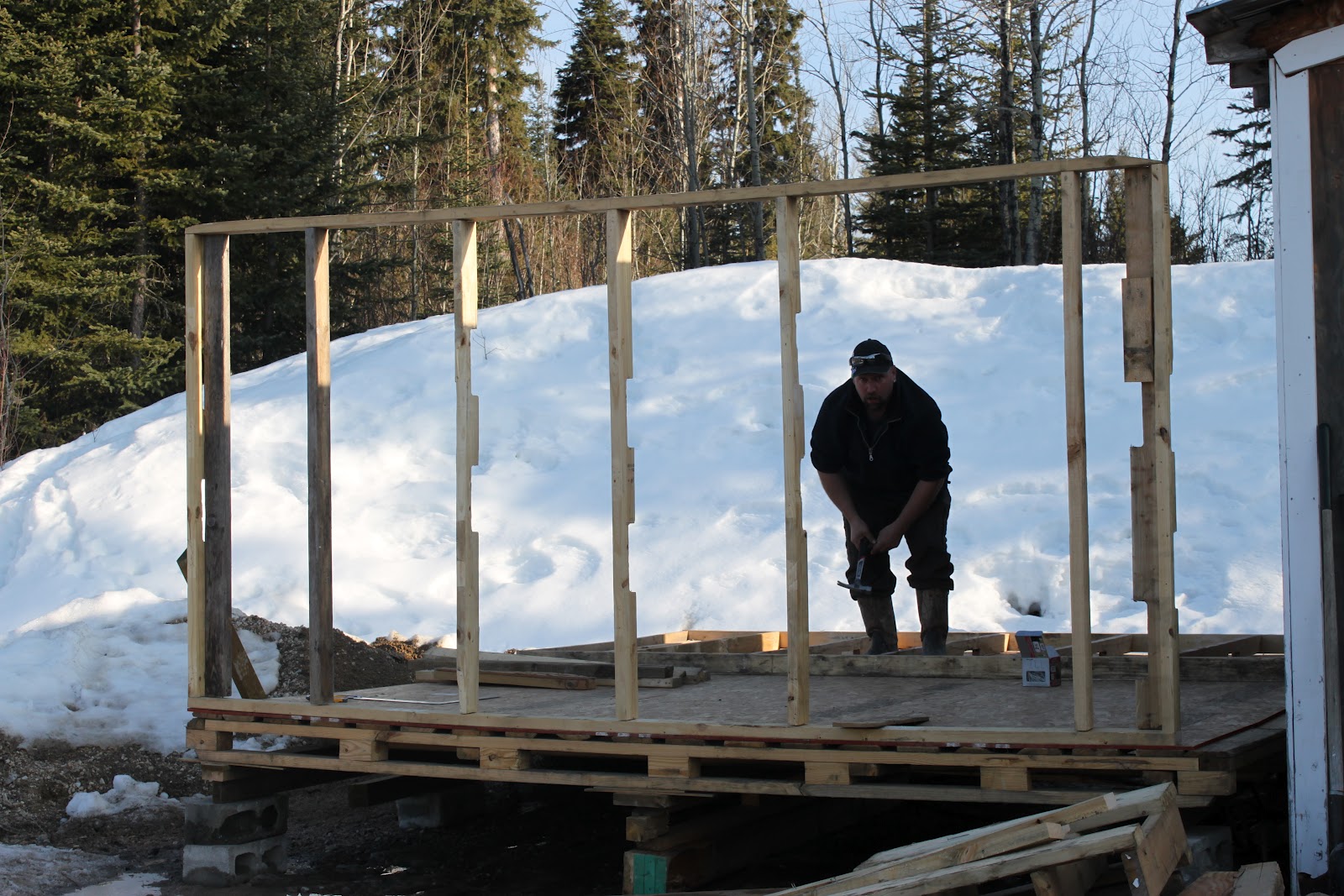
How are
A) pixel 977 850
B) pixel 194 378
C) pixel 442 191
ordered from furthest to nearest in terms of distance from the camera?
pixel 442 191, pixel 194 378, pixel 977 850

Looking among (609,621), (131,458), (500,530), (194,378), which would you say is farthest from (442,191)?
(194,378)

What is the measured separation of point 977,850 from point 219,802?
12.7ft

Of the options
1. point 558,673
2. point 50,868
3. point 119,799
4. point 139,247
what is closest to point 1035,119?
point 139,247

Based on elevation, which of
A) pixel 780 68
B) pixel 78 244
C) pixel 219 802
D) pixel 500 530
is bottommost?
pixel 219 802

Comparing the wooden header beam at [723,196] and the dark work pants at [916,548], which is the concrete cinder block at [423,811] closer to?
the dark work pants at [916,548]

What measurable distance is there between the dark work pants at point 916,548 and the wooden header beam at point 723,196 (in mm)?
1979

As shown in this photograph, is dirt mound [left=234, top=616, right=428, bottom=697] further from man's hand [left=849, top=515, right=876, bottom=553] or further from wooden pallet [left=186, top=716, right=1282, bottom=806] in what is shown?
man's hand [left=849, top=515, right=876, bottom=553]

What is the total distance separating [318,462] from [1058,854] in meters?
3.77

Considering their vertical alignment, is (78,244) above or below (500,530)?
above

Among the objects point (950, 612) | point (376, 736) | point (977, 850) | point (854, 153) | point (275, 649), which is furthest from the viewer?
point (854, 153)

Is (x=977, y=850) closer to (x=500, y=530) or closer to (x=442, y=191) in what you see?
(x=500, y=530)

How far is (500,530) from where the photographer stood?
12664 mm

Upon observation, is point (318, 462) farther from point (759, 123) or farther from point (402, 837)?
point (759, 123)

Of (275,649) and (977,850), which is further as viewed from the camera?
(275,649)
